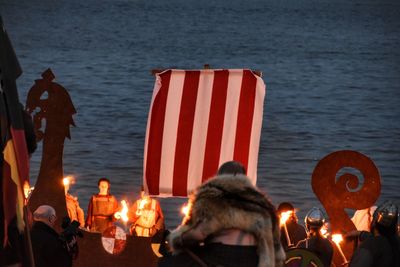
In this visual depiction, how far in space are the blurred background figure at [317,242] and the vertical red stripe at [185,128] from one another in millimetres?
2125

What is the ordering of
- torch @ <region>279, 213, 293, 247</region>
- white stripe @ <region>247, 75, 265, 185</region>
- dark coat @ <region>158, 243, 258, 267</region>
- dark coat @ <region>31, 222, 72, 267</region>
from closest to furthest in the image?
dark coat @ <region>158, 243, 258, 267</region>
dark coat @ <region>31, 222, 72, 267</region>
torch @ <region>279, 213, 293, 247</region>
white stripe @ <region>247, 75, 265, 185</region>

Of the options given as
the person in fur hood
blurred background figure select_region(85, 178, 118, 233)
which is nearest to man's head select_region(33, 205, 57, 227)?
the person in fur hood

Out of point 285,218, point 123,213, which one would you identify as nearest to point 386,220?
Answer: point 285,218

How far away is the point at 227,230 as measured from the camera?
516 centimetres

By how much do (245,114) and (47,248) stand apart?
10.7ft

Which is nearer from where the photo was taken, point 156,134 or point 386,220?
point 386,220

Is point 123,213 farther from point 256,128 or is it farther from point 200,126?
point 256,128

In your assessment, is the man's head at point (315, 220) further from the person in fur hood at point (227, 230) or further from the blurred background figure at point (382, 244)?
the person in fur hood at point (227, 230)

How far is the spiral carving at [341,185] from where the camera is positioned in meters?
8.63

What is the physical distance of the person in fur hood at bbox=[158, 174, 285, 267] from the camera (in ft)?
16.9

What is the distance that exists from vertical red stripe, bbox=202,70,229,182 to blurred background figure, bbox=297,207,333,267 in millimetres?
2019

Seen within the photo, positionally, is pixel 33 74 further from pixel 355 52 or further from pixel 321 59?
pixel 355 52

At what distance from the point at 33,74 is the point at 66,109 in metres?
36.9

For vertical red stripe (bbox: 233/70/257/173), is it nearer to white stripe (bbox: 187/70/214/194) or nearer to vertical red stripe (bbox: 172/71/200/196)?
white stripe (bbox: 187/70/214/194)
